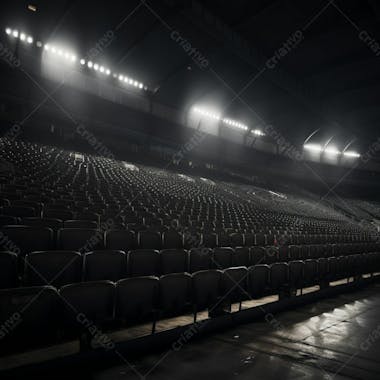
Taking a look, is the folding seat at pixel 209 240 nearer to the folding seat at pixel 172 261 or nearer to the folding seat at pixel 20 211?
the folding seat at pixel 172 261

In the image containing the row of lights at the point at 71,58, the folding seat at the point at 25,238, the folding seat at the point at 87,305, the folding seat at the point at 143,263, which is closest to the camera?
the folding seat at the point at 87,305

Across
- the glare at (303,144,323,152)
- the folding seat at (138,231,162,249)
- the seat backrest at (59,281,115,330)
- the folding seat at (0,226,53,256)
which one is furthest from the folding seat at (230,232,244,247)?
the glare at (303,144,323,152)

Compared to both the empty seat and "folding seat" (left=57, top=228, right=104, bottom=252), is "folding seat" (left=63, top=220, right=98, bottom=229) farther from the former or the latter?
the empty seat

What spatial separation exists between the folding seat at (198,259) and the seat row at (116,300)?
404mm

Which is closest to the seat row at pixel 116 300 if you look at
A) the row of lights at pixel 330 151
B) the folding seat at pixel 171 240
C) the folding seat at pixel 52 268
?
the folding seat at pixel 52 268

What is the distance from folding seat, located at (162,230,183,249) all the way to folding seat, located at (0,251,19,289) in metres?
1.71

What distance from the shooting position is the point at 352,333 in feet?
8.71

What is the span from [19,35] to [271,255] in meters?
11.2

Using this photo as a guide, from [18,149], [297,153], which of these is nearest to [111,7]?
[18,149]

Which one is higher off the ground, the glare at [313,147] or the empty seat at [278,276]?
the glare at [313,147]

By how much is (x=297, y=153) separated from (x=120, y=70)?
12377 millimetres

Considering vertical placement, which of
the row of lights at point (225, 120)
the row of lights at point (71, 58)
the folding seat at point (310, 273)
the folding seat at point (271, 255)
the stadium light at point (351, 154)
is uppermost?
the row of lights at point (71, 58)

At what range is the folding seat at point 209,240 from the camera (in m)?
3.96

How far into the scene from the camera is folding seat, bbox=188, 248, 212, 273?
3090 millimetres
